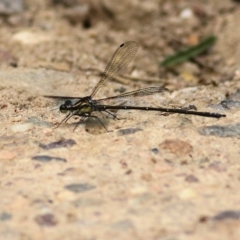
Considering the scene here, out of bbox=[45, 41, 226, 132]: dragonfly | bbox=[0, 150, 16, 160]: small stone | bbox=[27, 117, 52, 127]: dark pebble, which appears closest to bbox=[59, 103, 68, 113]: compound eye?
bbox=[45, 41, 226, 132]: dragonfly

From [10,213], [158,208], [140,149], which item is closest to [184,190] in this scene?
[158,208]

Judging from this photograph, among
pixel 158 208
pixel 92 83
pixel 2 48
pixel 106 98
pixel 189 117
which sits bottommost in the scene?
pixel 158 208

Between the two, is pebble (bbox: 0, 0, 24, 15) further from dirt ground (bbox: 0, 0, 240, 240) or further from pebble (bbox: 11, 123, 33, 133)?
pebble (bbox: 11, 123, 33, 133)

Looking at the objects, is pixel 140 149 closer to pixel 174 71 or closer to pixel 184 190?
pixel 184 190

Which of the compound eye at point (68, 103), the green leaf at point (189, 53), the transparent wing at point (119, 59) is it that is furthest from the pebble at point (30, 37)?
the compound eye at point (68, 103)

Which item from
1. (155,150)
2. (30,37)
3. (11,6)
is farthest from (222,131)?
(11,6)

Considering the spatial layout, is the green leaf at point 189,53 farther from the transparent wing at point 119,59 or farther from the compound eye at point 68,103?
the compound eye at point 68,103
